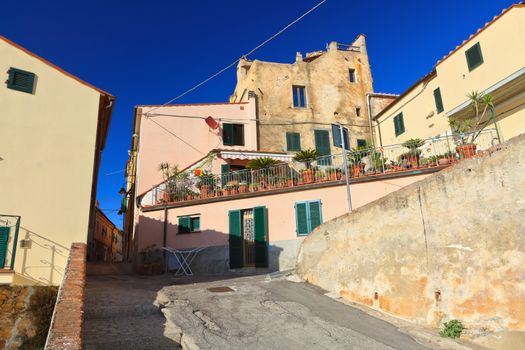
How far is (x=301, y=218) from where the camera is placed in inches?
605

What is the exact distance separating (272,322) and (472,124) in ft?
47.6

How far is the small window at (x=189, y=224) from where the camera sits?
55.8 ft

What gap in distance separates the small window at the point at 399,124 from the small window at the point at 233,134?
926 cm

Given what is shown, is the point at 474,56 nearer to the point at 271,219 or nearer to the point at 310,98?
the point at 310,98

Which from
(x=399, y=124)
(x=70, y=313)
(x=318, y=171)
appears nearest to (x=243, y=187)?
(x=318, y=171)

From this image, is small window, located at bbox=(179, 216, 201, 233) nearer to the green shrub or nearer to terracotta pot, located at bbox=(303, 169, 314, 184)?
terracotta pot, located at bbox=(303, 169, 314, 184)

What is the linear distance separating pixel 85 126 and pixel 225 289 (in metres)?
6.78

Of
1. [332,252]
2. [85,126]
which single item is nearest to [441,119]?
[332,252]

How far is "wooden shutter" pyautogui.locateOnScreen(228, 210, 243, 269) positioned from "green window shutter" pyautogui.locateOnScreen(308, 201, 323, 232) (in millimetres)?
2983

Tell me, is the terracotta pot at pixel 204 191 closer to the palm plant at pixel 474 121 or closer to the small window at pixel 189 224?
the small window at pixel 189 224

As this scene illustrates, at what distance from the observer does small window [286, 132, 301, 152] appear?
24.4 meters

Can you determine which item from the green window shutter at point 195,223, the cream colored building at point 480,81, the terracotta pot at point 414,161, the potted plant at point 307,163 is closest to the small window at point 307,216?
the potted plant at point 307,163

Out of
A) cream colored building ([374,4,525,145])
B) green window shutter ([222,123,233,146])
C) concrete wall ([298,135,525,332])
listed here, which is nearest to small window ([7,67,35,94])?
concrete wall ([298,135,525,332])

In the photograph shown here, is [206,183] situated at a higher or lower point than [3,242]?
higher
